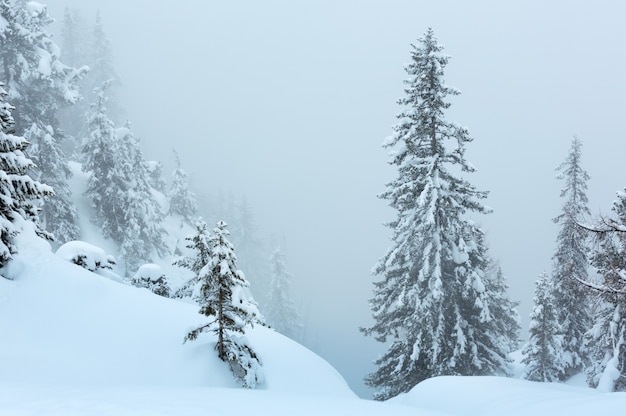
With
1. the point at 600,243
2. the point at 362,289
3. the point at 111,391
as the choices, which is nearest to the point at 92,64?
the point at 111,391

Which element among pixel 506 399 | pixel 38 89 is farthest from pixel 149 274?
pixel 38 89

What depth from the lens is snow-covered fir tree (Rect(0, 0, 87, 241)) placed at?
25.2 meters

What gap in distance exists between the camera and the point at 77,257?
641 inches

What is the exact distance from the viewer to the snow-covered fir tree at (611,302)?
356 inches

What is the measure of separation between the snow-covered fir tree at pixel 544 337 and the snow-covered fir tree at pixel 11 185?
84.6 feet

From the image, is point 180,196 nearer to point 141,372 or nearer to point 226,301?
point 226,301

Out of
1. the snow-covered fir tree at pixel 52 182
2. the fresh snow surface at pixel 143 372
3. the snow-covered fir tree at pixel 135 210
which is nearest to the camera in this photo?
the fresh snow surface at pixel 143 372

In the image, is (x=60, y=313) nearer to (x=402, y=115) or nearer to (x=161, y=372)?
(x=161, y=372)

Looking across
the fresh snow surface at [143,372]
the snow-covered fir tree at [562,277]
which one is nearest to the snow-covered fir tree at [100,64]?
the fresh snow surface at [143,372]

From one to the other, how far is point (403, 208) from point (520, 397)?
9.35 meters

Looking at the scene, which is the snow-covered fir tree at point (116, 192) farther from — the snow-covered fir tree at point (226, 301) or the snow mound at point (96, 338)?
the snow-covered fir tree at point (226, 301)

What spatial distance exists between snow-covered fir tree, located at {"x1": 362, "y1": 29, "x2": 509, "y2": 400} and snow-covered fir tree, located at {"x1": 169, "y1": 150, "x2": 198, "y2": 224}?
3187cm

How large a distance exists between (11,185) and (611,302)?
51.1 feet

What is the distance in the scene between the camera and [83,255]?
1647 cm
